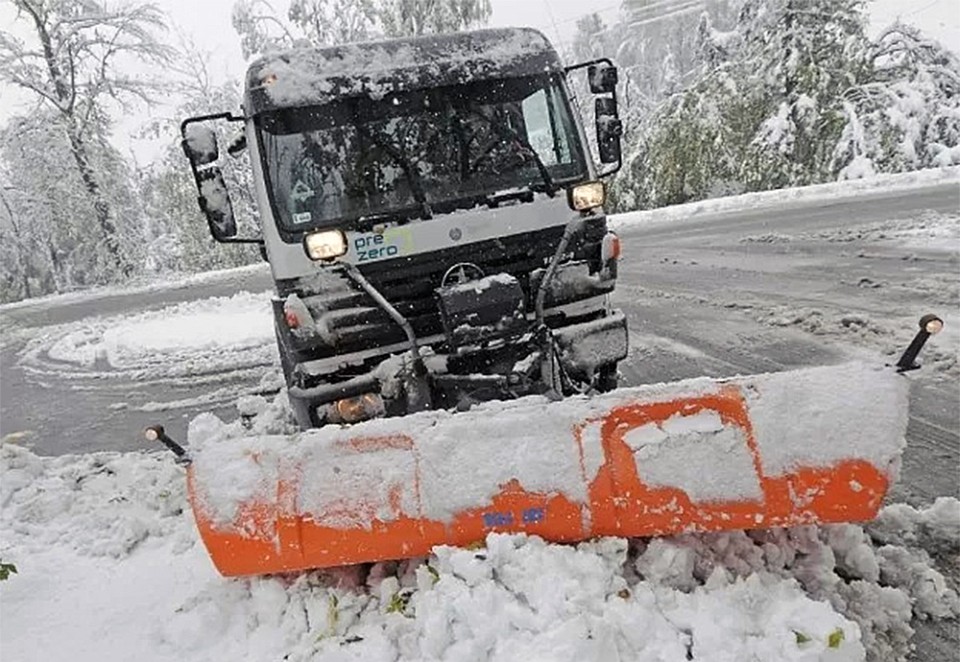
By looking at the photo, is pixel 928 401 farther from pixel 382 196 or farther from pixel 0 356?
pixel 0 356

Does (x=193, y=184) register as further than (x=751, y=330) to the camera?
Yes

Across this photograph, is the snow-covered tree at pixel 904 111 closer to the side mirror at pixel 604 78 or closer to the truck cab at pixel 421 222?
the side mirror at pixel 604 78

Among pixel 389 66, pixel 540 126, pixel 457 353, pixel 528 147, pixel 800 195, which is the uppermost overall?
pixel 389 66

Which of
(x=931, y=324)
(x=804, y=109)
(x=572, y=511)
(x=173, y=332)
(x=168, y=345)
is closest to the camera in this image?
(x=931, y=324)

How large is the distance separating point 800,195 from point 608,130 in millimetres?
13205

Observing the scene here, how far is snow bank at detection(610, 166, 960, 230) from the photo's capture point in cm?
1498

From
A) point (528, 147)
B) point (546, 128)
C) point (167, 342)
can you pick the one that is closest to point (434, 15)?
point (167, 342)

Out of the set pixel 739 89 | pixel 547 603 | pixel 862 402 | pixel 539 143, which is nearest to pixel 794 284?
pixel 539 143

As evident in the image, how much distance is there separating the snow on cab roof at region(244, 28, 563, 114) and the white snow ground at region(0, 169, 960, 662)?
7.91 feet

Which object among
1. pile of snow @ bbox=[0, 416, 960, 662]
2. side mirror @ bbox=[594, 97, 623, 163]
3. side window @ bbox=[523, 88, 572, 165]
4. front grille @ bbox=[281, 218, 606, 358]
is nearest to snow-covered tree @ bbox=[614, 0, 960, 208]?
side mirror @ bbox=[594, 97, 623, 163]

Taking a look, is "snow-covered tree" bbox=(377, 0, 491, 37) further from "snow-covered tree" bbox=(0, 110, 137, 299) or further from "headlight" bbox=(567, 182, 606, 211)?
"headlight" bbox=(567, 182, 606, 211)

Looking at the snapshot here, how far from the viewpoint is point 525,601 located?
99.7 inches

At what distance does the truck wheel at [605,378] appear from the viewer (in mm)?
4812

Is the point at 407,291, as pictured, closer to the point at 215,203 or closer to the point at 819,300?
the point at 215,203
